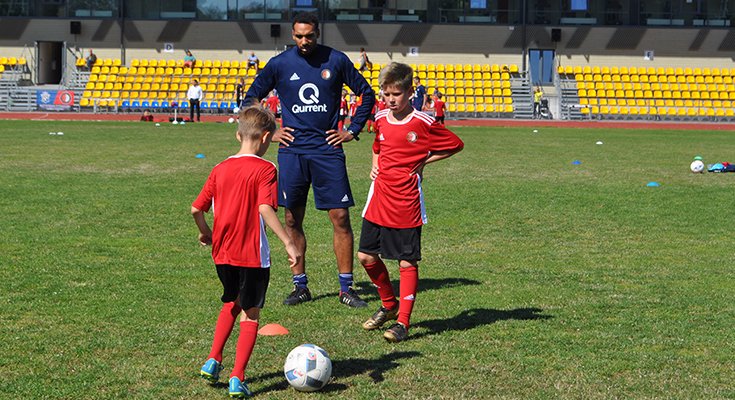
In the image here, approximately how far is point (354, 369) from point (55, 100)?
44667mm

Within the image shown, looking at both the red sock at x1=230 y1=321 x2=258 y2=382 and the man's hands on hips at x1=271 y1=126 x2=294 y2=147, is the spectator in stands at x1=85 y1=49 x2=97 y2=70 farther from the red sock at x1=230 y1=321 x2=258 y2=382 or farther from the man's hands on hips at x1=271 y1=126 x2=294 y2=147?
the red sock at x1=230 y1=321 x2=258 y2=382

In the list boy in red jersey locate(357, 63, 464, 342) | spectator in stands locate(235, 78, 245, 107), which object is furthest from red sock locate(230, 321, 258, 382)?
spectator in stands locate(235, 78, 245, 107)

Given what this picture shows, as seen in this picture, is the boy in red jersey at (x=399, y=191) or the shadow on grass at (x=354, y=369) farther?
the boy in red jersey at (x=399, y=191)

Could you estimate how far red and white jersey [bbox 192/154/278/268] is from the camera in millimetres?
5582

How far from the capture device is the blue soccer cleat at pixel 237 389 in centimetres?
548

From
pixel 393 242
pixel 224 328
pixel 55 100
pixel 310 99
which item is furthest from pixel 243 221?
pixel 55 100

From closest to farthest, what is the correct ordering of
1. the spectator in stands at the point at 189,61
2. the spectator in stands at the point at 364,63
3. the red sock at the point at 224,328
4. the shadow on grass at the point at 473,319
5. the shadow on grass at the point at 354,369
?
the red sock at the point at 224,328 → the shadow on grass at the point at 354,369 → the shadow on grass at the point at 473,319 → the spectator in stands at the point at 364,63 → the spectator in stands at the point at 189,61

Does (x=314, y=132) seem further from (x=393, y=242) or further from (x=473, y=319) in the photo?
(x=473, y=319)

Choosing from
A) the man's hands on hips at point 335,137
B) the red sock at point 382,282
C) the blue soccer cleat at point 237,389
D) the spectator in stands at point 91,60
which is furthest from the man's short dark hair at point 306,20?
the spectator in stands at point 91,60

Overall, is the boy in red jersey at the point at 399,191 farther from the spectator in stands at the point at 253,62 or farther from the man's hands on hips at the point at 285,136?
the spectator in stands at the point at 253,62

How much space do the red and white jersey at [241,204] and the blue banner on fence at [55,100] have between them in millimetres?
44362

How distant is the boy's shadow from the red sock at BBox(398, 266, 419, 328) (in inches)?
54.7

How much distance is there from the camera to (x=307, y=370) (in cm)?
564

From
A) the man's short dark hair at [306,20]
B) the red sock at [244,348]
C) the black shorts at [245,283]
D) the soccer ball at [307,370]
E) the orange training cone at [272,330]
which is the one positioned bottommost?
the orange training cone at [272,330]
